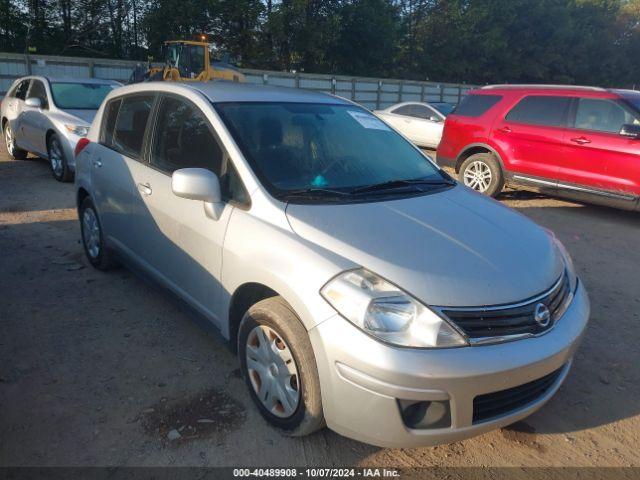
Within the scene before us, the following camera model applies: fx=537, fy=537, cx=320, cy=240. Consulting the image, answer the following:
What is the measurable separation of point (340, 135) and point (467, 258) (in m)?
1.45

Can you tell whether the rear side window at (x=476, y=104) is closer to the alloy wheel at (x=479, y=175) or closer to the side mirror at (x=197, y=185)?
the alloy wheel at (x=479, y=175)

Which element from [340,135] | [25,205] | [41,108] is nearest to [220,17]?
[41,108]

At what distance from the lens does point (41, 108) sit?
861 centimetres

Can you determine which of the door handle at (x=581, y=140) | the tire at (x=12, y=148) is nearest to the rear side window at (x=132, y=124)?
the door handle at (x=581, y=140)

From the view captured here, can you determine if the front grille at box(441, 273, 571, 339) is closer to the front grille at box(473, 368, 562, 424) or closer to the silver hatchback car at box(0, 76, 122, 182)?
the front grille at box(473, 368, 562, 424)

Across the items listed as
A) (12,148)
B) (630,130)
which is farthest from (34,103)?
(630,130)

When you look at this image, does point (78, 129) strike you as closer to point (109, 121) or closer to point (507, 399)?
point (109, 121)

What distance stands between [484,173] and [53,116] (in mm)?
6711

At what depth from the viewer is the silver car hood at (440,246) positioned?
7.75 feet

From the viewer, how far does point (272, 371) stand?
8.95 feet

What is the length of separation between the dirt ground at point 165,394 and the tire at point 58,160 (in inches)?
135

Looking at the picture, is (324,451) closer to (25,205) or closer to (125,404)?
(125,404)

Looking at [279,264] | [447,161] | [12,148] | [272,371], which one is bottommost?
[272,371]

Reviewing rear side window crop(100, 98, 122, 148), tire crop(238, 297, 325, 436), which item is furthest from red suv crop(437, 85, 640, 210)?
tire crop(238, 297, 325, 436)
